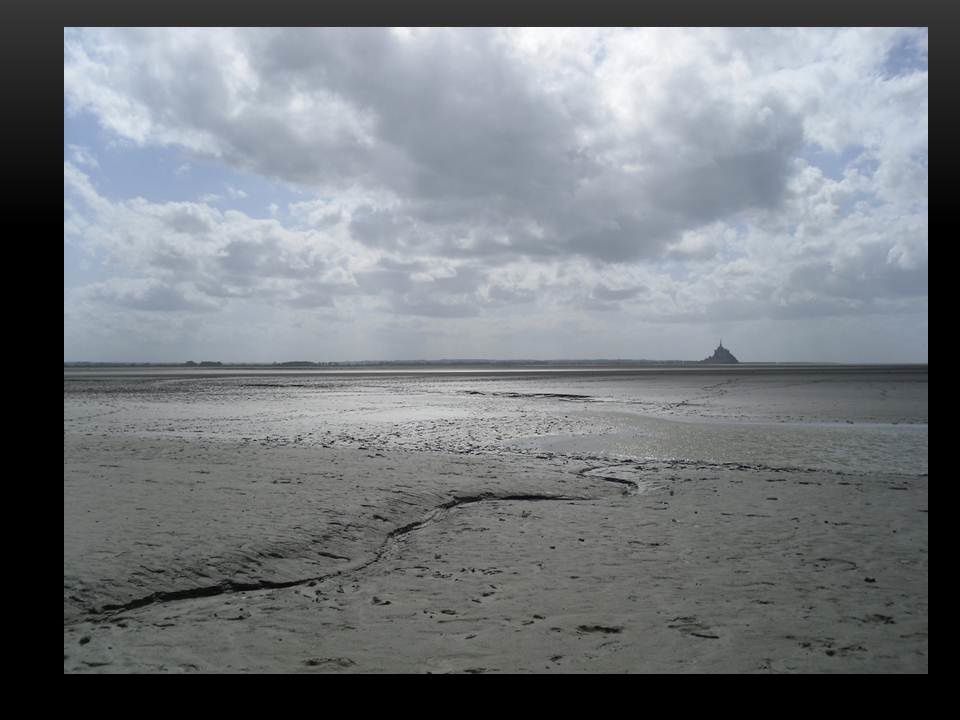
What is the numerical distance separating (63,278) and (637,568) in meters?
6.23

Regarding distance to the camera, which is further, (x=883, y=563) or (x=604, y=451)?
(x=604, y=451)

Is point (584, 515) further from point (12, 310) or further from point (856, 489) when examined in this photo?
point (12, 310)

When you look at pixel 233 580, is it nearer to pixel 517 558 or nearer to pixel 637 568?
pixel 517 558

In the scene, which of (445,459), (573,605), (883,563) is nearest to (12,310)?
(573,605)

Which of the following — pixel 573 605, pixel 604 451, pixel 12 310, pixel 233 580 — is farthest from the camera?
pixel 604 451

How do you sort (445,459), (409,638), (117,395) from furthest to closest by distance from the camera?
(117,395) < (445,459) < (409,638)

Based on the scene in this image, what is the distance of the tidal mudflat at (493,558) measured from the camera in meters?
5.00

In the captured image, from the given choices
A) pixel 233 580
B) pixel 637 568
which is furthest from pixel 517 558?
pixel 233 580

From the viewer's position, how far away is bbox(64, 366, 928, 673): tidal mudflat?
16.4 ft

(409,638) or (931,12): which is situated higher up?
(931,12)

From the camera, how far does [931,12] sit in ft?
11.6

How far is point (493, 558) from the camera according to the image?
24.3 ft

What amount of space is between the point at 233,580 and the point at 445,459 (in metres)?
7.83

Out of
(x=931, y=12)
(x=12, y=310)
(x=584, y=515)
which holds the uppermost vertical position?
(x=931, y=12)
